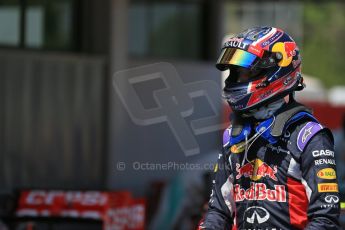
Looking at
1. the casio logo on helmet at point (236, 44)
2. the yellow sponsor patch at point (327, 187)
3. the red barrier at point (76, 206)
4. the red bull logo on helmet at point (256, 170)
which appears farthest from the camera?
the red barrier at point (76, 206)

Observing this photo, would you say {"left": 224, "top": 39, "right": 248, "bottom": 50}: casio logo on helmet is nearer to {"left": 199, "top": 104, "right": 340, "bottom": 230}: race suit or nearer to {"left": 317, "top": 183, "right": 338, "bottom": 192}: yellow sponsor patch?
{"left": 199, "top": 104, "right": 340, "bottom": 230}: race suit

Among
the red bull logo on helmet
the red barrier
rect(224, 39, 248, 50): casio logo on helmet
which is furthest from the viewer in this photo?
the red barrier

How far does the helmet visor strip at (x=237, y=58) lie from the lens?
11.6 feet

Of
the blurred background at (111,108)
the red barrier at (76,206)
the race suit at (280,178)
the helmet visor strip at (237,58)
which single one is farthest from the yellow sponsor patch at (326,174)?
the blurred background at (111,108)

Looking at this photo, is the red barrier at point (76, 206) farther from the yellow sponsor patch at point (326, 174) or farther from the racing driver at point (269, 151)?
the yellow sponsor patch at point (326, 174)

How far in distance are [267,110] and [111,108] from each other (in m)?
7.34

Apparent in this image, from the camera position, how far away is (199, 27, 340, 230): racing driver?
3352mm

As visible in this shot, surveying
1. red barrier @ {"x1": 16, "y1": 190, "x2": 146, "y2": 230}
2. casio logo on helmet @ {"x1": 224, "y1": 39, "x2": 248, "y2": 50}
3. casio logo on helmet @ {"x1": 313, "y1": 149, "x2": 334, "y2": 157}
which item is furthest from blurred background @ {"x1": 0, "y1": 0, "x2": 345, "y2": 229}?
casio logo on helmet @ {"x1": 313, "y1": 149, "x2": 334, "y2": 157}

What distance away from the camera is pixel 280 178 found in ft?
11.3

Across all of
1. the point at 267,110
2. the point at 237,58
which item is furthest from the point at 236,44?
the point at 267,110

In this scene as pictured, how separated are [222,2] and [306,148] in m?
10.1

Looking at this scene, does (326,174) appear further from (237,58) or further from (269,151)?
(237,58)

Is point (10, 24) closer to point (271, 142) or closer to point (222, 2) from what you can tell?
point (222, 2)

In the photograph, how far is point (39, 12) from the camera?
10359mm
